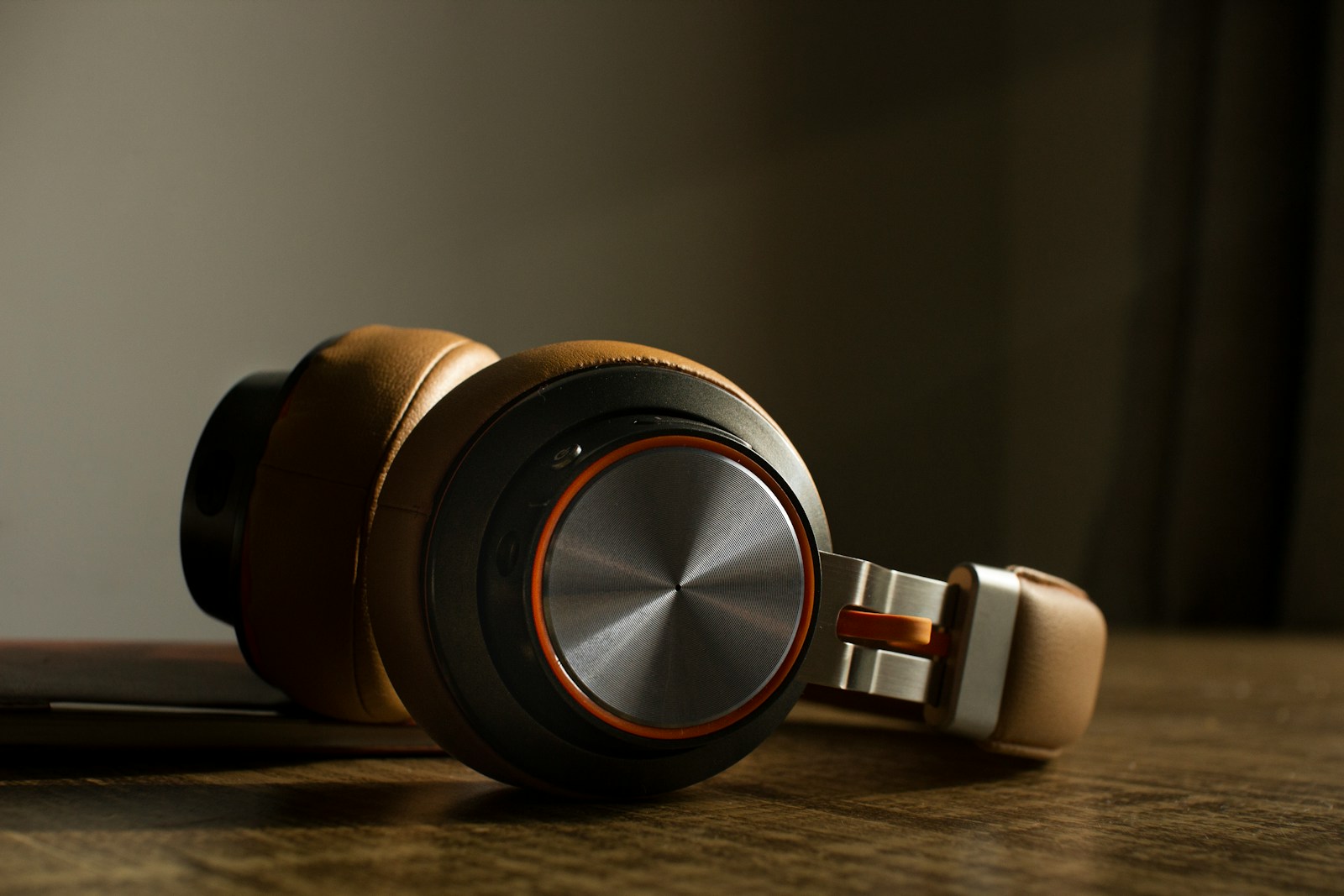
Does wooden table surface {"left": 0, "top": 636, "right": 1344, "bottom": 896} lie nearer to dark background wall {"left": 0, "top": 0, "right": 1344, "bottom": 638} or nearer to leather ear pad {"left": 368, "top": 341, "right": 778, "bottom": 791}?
leather ear pad {"left": 368, "top": 341, "right": 778, "bottom": 791}

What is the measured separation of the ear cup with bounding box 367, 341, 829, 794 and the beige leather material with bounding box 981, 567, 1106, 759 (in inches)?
7.8

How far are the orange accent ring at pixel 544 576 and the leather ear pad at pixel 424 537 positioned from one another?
0.04 metres

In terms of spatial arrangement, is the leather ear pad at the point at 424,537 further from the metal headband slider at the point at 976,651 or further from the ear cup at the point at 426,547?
the metal headband slider at the point at 976,651

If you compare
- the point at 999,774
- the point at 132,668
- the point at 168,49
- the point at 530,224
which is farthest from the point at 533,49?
the point at 999,774

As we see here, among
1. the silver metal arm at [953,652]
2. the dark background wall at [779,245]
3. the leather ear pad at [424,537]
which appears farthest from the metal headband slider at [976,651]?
the dark background wall at [779,245]

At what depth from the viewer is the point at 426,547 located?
0.57m

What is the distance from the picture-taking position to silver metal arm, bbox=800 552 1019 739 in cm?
66

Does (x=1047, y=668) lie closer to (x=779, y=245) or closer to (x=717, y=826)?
(x=717, y=826)

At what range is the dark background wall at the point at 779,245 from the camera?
4.86ft

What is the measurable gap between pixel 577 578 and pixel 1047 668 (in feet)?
1.16

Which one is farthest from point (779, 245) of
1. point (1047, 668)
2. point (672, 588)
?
point (672, 588)

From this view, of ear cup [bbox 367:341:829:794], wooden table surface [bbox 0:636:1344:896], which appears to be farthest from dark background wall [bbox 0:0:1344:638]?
ear cup [bbox 367:341:829:794]

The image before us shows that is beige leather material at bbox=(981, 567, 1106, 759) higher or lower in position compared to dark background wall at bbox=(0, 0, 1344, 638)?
lower

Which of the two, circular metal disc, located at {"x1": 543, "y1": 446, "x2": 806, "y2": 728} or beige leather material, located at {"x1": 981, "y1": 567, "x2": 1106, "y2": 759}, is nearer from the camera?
circular metal disc, located at {"x1": 543, "y1": 446, "x2": 806, "y2": 728}
